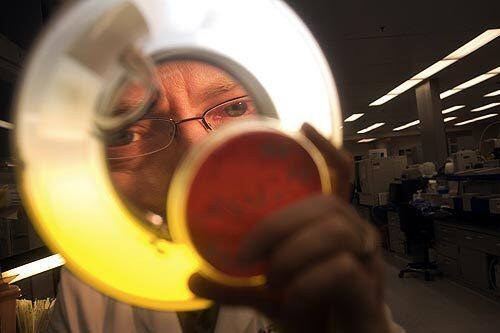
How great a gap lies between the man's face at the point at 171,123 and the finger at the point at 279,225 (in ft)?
0.84

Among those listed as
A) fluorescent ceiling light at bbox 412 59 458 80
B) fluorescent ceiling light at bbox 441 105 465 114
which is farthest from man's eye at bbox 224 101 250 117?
fluorescent ceiling light at bbox 441 105 465 114

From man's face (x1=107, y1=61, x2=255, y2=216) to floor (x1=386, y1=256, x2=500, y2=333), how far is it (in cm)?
326

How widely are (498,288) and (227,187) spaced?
4.52 m

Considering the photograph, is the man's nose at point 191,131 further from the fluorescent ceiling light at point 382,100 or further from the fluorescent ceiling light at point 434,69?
the fluorescent ceiling light at point 382,100

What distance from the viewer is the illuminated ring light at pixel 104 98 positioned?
0.99ft

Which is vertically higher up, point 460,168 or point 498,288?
point 460,168

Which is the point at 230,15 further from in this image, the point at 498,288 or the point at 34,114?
the point at 498,288

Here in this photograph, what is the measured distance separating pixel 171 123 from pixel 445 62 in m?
6.47

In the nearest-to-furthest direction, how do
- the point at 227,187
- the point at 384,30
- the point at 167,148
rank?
the point at 227,187 → the point at 167,148 → the point at 384,30

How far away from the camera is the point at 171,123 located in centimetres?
61

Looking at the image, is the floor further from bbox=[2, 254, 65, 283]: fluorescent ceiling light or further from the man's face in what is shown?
the man's face

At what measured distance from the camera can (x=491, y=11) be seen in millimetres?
3980

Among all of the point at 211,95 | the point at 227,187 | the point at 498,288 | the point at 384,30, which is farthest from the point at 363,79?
the point at 227,187

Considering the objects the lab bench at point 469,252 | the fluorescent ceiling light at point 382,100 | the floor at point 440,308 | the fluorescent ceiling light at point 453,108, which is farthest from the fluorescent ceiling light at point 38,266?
the fluorescent ceiling light at point 453,108
